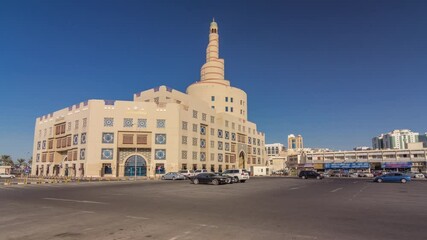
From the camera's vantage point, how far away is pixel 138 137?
6588cm

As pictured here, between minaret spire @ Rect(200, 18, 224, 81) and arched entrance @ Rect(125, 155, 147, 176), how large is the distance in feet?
141

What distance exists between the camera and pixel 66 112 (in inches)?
2906

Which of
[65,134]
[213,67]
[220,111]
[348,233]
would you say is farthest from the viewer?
[213,67]

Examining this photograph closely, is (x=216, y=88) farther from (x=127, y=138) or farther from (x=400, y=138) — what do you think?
(x=400, y=138)

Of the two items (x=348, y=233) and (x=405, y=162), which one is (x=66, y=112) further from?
(x=405, y=162)

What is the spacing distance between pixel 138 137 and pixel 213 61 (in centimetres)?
4628

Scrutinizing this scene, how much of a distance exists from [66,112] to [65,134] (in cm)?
561

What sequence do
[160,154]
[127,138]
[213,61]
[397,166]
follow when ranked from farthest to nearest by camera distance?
[397,166]
[213,61]
[160,154]
[127,138]

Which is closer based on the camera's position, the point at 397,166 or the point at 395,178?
the point at 395,178

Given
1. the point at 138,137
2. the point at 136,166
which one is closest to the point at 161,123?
the point at 138,137

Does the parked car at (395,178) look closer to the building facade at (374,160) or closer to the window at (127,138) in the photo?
the window at (127,138)

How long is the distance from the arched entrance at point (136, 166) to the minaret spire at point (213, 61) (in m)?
43.1

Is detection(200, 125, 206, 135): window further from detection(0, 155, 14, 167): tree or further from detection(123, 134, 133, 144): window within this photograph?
detection(0, 155, 14, 167): tree

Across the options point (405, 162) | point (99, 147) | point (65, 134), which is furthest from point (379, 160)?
point (65, 134)
